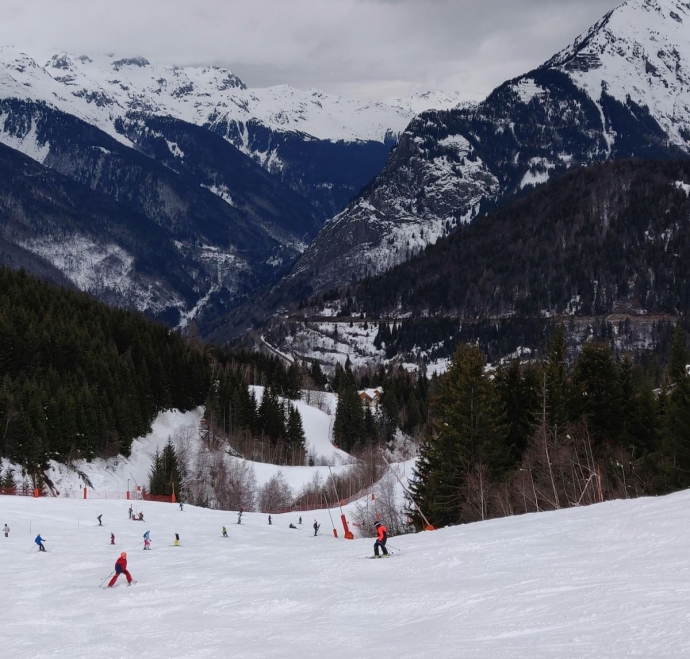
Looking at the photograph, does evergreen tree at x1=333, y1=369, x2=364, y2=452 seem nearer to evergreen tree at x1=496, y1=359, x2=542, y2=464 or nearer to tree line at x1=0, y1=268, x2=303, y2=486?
tree line at x1=0, y1=268, x2=303, y2=486

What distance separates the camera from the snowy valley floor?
19062 mm

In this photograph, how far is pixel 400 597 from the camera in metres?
25.5

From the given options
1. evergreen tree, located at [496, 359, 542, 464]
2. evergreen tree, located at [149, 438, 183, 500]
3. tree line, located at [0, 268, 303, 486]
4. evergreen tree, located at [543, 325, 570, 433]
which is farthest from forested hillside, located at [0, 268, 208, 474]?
evergreen tree, located at [543, 325, 570, 433]

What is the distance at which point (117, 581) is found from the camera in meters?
36.0

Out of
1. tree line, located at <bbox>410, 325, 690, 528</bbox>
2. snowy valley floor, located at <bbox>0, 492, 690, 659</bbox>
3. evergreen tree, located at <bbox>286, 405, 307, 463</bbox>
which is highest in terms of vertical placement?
evergreen tree, located at <bbox>286, 405, 307, 463</bbox>

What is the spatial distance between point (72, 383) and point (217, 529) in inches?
2088

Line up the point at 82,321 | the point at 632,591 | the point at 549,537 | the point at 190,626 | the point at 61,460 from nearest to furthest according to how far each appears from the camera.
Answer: the point at 632,591 < the point at 190,626 < the point at 549,537 < the point at 61,460 < the point at 82,321

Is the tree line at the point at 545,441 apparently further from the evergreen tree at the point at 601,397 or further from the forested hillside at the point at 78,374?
the forested hillside at the point at 78,374

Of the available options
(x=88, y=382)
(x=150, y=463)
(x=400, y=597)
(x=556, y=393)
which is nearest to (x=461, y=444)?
(x=556, y=393)

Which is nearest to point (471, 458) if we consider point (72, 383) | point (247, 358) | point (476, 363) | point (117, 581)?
point (476, 363)

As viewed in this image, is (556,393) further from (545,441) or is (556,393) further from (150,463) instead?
(150,463)

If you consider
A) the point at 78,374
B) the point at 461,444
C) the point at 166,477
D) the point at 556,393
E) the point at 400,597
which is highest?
the point at 78,374

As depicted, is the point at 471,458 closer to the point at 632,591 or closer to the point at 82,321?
the point at 632,591

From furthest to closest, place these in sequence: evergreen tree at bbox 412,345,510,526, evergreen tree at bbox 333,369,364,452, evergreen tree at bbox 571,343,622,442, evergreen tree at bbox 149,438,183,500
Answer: evergreen tree at bbox 333,369,364,452, evergreen tree at bbox 149,438,183,500, evergreen tree at bbox 571,343,622,442, evergreen tree at bbox 412,345,510,526
